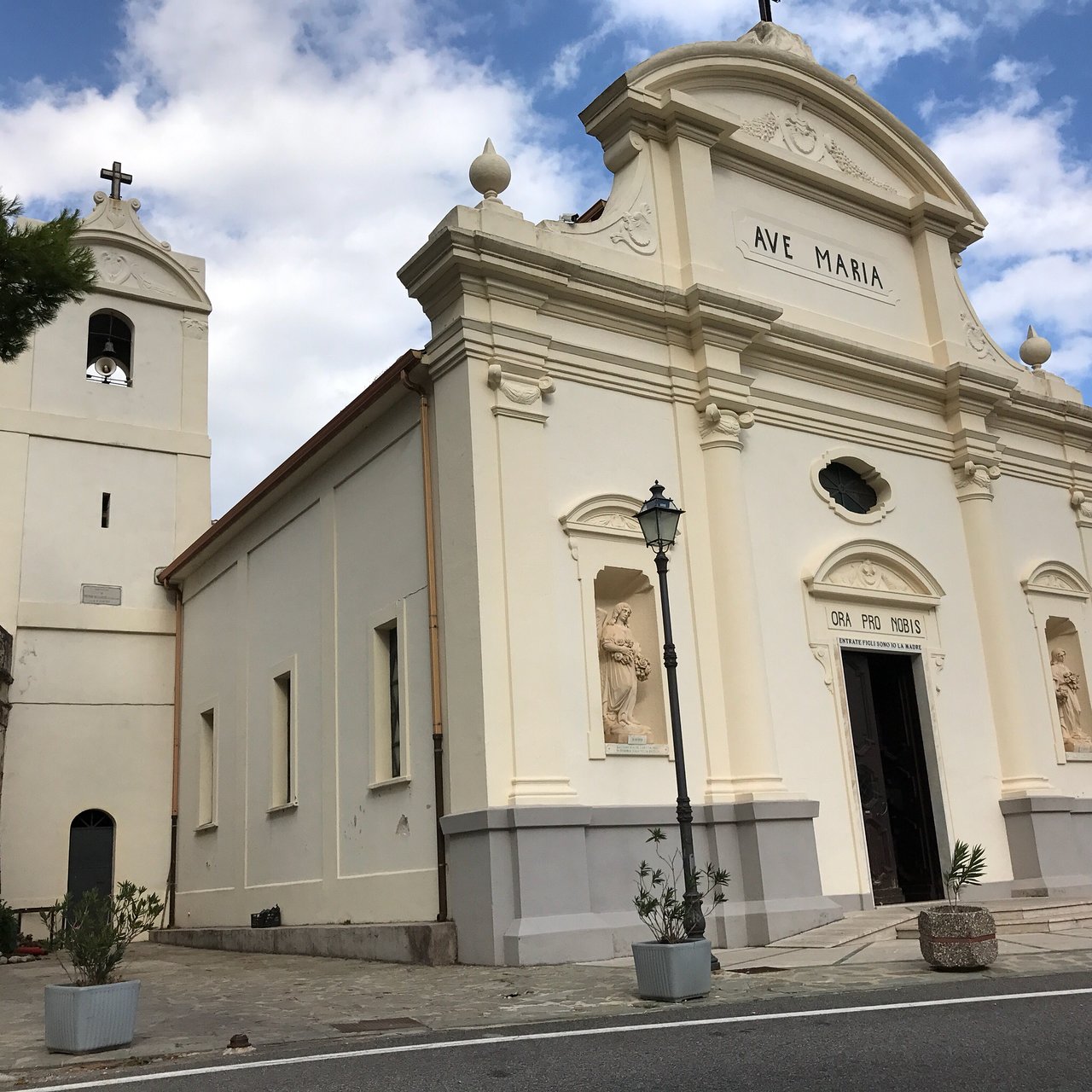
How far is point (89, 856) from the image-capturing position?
21094mm

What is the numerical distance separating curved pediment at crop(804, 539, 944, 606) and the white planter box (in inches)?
381

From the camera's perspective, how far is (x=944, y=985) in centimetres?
853

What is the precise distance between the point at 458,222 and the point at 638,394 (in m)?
2.97

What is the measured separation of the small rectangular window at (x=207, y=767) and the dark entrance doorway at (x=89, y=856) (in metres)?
2.29

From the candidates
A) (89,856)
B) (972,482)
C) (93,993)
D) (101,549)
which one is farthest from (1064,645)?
(101,549)

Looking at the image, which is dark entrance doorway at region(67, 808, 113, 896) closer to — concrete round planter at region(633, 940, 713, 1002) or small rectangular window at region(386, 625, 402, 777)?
small rectangular window at region(386, 625, 402, 777)

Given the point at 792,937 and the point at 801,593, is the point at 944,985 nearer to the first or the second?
the point at 792,937

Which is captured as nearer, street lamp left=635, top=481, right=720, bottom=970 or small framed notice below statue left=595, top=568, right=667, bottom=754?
street lamp left=635, top=481, right=720, bottom=970

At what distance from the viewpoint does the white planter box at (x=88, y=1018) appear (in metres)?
7.52

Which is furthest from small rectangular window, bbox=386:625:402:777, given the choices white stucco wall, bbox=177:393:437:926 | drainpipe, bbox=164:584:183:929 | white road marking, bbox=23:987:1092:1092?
drainpipe, bbox=164:584:183:929

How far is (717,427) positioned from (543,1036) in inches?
349

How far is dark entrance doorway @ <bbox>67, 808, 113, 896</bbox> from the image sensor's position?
Result: 21.0 m

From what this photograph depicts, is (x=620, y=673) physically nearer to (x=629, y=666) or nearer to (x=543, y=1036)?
(x=629, y=666)

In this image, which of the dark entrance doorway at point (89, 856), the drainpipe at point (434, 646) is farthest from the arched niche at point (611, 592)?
the dark entrance doorway at point (89, 856)
